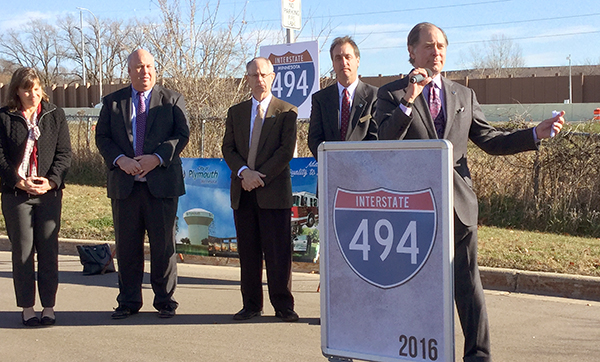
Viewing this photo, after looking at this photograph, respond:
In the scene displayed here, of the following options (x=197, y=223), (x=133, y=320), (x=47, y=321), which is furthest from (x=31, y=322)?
(x=197, y=223)

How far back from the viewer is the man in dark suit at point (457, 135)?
401 centimetres

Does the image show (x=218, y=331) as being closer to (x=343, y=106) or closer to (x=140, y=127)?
(x=140, y=127)

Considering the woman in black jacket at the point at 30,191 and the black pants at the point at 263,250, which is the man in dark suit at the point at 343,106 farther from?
the woman in black jacket at the point at 30,191

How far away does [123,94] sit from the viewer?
6238 millimetres

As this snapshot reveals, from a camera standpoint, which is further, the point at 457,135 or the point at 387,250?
the point at 457,135

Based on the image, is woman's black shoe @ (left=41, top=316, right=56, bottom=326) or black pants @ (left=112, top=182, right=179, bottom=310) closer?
woman's black shoe @ (left=41, top=316, right=56, bottom=326)

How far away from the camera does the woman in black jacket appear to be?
19.1 ft

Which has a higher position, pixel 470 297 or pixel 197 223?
pixel 197 223

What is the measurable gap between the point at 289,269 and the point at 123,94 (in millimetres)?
2141

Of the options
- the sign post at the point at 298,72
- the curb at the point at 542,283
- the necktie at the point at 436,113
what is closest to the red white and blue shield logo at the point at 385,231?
the necktie at the point at 436,113

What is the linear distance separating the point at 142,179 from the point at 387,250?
3156mm

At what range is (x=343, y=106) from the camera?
570 cm

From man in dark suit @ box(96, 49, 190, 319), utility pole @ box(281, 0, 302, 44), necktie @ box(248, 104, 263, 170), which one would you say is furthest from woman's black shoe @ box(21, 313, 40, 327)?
utility pole @ box(281, 0, 302, 44)

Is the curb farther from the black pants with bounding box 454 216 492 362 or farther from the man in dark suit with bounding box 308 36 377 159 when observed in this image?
the black pants with bounding box 454 216 492 362
